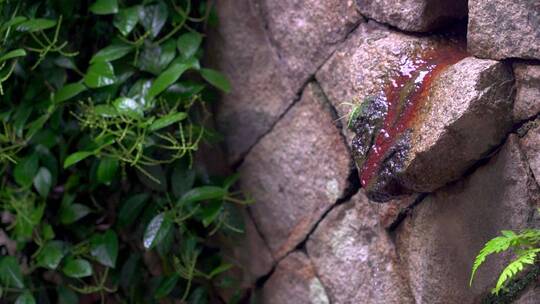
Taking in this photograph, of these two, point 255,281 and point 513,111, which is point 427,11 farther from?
point 255,281

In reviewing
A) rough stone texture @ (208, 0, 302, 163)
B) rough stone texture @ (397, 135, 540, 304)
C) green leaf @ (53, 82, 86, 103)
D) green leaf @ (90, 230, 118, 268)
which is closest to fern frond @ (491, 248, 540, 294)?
rough stone texture @ (397, 135, 540, 304)

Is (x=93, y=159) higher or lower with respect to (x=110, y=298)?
higher

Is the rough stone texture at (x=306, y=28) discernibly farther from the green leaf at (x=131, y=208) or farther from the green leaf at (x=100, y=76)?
the green leaf at (x=131, y=208)

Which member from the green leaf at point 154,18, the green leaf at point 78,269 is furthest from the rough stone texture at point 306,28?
the green leaf at point 78,269

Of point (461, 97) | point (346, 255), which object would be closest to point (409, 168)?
point (461, 97)

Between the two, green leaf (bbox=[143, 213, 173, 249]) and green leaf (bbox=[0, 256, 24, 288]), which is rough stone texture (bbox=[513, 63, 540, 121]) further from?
green leaf (bbox=[0, 256, 24, 288])

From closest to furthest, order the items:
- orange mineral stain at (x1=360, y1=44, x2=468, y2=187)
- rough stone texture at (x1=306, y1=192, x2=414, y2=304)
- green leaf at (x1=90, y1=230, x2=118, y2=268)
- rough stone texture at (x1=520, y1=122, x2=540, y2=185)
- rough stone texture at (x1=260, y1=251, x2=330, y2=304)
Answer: rough stone texture at (x1=520, y1=122, x2=540, y2=185), orange mineral stain at (x1=360, y1=44, x2=468, y2=187), rough stone texture at (x1=306, y1=192, x2=414, y2=304), rough stone texture at (x1=260, y1=251, x2=330, y2=304), green leaf at (x1=90, y1=230, x2=118, y2=268)
